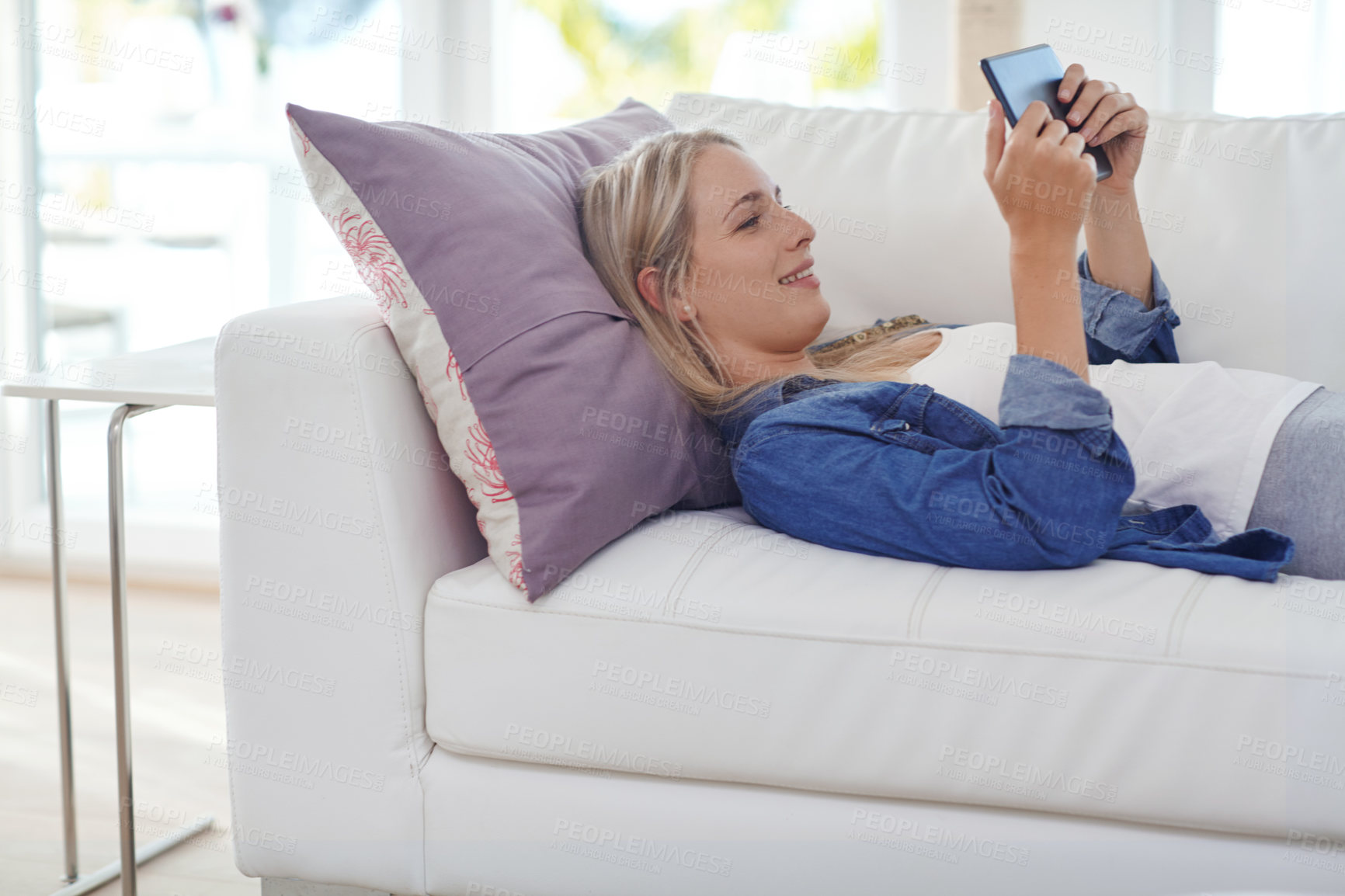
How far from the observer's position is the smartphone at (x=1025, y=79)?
1163 mm

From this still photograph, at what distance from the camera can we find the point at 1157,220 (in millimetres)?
1552

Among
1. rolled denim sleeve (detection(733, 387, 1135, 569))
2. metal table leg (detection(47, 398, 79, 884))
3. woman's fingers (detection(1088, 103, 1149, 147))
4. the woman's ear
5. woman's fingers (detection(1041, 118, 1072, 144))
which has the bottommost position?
metal table leg (detection(47, 398, 79, 884))

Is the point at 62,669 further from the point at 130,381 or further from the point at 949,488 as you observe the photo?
the point at 949,488

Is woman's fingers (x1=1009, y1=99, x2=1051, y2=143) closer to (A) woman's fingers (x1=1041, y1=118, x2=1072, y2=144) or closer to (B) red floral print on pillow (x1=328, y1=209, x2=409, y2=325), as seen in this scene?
(A) woman's fingers (x1=1041, y1=118, x2=1072, y2=144)

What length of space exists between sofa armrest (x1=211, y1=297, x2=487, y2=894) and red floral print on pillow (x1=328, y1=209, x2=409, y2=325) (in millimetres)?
41

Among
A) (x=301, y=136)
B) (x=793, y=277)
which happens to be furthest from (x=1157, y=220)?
(x=301, y=136)

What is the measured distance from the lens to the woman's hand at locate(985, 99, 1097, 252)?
1.14 metres

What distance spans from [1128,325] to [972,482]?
1.70 ft

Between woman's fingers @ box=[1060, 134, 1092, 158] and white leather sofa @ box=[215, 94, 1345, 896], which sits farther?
woman's fingers @ box=[1060, 134, 1092, 158]

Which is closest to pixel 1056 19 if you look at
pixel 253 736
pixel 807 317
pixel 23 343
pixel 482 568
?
pixel 807 317

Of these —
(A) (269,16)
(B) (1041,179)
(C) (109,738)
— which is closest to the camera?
(B) (1041,179)

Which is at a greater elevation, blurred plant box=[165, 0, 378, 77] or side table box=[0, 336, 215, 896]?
blurred plant box=[165, 0, 378, 77]

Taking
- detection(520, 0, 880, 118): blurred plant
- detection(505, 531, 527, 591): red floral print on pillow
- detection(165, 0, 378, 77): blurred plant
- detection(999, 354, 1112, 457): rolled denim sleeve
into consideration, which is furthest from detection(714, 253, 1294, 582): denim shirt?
detection(165, 0, 378, 77): blurred plant

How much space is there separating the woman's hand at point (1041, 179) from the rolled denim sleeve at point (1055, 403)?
142 millimetres
